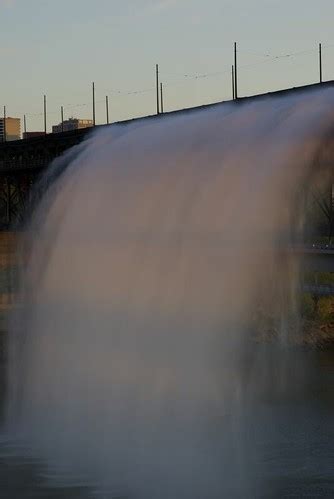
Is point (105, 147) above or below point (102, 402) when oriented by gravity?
above

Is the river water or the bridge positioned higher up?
the bridge

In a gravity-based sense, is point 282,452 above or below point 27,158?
below

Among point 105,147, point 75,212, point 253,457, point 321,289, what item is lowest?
point 253,457

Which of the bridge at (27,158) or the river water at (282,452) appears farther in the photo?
A: the bridge at (27,158)

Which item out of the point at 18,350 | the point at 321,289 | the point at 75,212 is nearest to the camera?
the point at 75,212

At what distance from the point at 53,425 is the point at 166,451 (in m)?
4.45

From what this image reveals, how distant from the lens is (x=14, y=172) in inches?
2269

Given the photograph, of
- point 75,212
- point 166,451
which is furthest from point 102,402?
point 75,212

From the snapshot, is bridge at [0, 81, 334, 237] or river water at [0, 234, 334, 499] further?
bridge at [0, 81, 334, 237]

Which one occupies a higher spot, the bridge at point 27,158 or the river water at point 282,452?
the bridge at point 27,158

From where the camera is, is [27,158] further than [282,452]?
Yes

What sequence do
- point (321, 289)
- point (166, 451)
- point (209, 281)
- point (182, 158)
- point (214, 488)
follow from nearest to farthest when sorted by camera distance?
point (214, 488) < point (166, 451) < point (182, 158) < point (209, 281) < point (321, 289)

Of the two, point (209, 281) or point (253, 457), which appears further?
point (209, 281)

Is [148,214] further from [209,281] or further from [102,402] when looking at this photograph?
[102,402]
